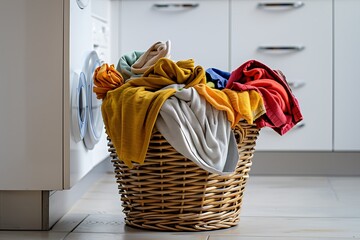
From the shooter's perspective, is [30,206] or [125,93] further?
[30,206]


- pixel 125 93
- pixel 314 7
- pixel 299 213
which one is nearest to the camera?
pixel 125 93

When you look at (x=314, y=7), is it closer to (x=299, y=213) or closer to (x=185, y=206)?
(x=299, y=213)

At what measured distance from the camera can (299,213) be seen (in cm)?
227

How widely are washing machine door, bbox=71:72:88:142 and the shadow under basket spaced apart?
13 centimetres

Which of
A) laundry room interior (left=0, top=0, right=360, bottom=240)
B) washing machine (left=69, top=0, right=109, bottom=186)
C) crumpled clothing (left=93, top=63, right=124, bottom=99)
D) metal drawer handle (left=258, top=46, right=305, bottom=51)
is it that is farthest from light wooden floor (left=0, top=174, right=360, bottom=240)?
metal drawer handle (left=258, top=46, right=305, bottom=51)

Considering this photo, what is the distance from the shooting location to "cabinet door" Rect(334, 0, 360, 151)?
3043 millimetres

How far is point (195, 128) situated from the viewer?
1.81 metres

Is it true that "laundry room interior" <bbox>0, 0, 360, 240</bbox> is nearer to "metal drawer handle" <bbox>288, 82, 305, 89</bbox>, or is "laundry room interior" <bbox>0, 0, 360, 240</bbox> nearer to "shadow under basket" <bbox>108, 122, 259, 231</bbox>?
"shadow under basket" <bbox>108, 122, 259, 231</bbox>

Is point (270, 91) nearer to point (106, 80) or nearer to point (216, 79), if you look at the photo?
point (216, 79)

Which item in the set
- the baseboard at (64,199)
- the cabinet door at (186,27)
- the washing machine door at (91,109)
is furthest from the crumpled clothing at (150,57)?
the cabinet door at (186,27)

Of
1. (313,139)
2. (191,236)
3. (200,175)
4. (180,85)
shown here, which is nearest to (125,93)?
(180,85)

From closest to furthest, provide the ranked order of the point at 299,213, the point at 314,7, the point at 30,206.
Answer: the point at 30,206 < the point at 299,213 < the point at 314,7

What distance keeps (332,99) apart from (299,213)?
93cm

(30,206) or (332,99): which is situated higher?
(332,99)
